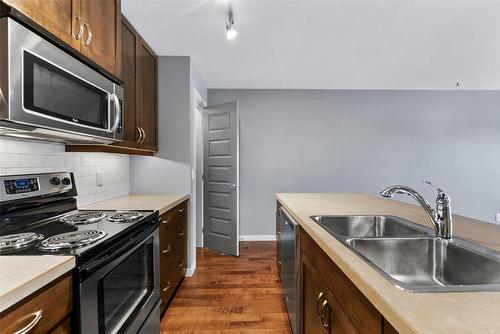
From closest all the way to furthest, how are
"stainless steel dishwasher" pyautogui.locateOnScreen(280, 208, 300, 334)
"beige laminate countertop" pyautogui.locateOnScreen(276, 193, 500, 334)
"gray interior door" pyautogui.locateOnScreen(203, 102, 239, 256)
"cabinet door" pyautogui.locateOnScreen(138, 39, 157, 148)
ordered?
"beige laminate countertop" pyautogui.locateOnScreen(276, 193, 500, 334)
"stainless steel dishwasher" pyautogui.locateOnScreen(280, 208, 300, 334)
"cabinet door" pyautogui.locateOnScreen(138, 39, 157, 148)
"gray interior door" pyautogui.locateOnScreen(203, 102, 239, 256)

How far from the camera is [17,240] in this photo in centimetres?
113

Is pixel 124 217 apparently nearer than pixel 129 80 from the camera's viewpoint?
Yes

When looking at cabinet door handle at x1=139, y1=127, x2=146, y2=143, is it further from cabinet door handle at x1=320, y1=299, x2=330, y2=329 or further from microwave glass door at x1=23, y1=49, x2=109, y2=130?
cabinet door handle at x1=320, y1=299, x2=330, y2=329

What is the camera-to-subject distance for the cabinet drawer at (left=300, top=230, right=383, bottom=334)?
75 cm

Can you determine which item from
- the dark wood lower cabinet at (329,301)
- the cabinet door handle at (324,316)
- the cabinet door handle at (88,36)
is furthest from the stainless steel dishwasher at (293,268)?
the cabinet door handle at (88,36)

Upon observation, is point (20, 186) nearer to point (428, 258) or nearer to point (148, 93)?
point (148, 93)

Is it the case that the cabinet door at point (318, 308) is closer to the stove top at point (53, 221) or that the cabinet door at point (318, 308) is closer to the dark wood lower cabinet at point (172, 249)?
the stove top at point (53, 221)

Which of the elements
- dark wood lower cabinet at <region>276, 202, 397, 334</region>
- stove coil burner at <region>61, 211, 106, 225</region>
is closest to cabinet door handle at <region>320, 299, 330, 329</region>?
dark wood lower cabinet at <region>276, 202, 397, 334</region>

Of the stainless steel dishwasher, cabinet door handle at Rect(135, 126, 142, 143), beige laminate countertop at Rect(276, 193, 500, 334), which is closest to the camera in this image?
beige laminate countertop at Rect(276, 193, 500, 334)

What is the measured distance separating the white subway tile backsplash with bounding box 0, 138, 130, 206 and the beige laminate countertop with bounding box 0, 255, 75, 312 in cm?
73

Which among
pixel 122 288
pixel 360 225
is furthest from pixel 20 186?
pixel 360 225

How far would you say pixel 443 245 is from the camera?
1159 mm

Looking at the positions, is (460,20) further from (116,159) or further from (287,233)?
(116,159)

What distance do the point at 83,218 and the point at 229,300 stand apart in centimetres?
144
